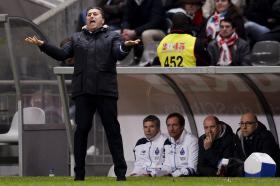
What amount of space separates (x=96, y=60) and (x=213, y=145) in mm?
2913

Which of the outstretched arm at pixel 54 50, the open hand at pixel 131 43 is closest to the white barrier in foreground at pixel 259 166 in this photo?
the open hand at pixel 131 43

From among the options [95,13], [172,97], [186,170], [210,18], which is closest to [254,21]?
[210,18]

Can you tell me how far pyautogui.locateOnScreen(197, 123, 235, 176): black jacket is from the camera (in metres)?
17.2

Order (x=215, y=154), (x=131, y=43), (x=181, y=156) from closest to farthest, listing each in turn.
A: 1. (x=131, y=43)
2. (x=215, y=154)
3. (x=181, y=156)

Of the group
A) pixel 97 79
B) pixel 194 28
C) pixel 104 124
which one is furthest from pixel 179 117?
pixel 97 79

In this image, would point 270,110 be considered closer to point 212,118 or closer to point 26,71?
point 212,118

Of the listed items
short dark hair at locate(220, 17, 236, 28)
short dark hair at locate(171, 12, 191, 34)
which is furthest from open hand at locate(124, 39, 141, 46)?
short dark hair at locate(220, 17, 236, 28)

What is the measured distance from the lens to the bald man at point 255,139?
17.1m

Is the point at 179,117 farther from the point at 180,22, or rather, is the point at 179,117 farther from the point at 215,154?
the point at 180,22

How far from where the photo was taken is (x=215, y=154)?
17.3 meters

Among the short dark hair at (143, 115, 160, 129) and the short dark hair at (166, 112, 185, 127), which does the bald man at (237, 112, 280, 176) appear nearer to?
the short dark hair at (166, 112, 185, 127)

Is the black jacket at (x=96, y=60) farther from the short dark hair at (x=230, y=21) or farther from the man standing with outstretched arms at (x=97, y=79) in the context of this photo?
the short dark hair at (x=230, y=21)

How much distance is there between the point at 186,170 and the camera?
17328mm

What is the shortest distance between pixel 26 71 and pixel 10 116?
2.35 ft
